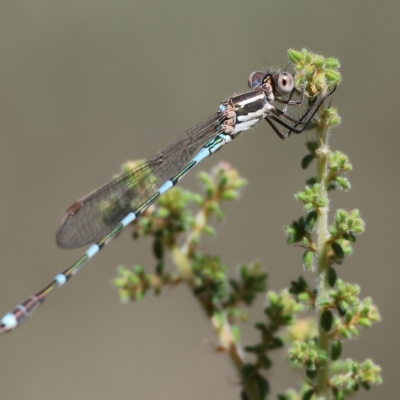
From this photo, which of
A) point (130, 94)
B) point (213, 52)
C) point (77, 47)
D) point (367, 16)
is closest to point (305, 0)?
point (367, 16)

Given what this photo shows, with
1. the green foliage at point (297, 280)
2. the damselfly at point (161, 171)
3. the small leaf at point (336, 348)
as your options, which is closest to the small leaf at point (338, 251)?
the green foliage at point (297, 280)

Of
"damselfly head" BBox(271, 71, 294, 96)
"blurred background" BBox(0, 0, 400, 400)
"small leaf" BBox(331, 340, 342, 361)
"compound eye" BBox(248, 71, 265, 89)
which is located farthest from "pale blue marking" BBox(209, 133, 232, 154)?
"blurred background" BBox(0, 0, 400, 400)

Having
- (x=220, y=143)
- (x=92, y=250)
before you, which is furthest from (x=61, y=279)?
(x=220, y=143)

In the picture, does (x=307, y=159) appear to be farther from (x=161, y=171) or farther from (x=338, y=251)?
(x=161, y=171)

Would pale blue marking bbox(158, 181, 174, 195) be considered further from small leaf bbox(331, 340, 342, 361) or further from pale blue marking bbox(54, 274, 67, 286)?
small leaf bbox(331, 340, 342, 361)

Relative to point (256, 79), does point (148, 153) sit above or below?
above

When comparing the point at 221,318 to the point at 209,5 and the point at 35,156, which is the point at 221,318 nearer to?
the point at 35,156
